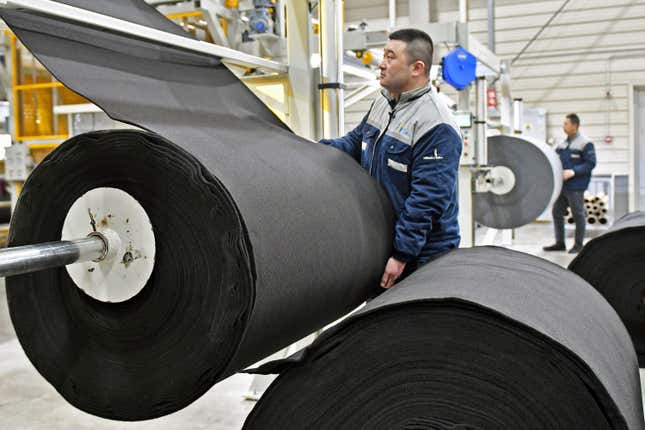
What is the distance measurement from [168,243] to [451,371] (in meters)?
0.54

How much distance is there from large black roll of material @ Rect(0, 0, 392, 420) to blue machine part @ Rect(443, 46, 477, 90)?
2525mm

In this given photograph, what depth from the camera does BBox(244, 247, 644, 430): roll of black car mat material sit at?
0.95 meters

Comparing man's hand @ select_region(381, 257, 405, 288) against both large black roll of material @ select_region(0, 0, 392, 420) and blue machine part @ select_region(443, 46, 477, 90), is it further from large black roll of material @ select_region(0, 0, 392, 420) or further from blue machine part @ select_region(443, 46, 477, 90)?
blue machine part @ select_region(443, 46, 477, 90)

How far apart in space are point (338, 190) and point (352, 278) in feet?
0.63

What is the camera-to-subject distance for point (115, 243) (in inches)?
47.6

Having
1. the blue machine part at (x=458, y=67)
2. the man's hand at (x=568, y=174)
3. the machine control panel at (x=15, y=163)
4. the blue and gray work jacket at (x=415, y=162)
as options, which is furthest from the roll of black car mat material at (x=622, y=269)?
the man's hand at (x=568, y=174)

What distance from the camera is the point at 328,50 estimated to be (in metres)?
2.31

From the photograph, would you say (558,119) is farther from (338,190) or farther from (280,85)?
(338,190)

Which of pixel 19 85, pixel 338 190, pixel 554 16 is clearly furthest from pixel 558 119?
pixel 338 190

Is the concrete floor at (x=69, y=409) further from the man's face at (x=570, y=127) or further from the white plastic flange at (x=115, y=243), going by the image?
the man's face at (x=570, y=127)

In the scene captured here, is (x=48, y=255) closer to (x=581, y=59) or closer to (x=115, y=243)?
(x=115, y=243)

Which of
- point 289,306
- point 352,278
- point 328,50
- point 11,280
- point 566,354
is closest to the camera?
point 566,354

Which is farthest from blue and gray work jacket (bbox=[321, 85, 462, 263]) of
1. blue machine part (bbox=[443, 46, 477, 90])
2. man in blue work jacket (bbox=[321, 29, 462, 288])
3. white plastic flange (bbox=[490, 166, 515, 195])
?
white plastic flange (bbox=[490, 166, 515, 195])

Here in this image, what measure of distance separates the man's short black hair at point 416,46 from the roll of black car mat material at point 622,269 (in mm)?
922
